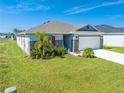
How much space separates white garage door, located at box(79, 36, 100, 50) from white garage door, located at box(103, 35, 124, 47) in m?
8.57

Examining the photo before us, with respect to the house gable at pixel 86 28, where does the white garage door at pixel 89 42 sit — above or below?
below

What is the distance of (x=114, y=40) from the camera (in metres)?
33.5

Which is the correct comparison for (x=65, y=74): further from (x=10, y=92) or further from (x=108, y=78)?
(x=10, y=92)

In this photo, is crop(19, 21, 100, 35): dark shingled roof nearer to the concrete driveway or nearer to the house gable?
the house gable

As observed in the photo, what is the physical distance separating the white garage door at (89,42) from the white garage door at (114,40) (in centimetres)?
857

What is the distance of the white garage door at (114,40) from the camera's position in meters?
32.0

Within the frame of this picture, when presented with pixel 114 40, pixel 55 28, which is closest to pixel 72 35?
pixel 55 28

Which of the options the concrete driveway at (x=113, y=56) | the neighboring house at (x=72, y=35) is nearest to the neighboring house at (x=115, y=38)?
the neighboring house at (x=72, y=35)

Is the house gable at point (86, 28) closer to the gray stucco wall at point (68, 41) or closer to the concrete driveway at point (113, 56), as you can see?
the gray stucco wall at point (68, 41)

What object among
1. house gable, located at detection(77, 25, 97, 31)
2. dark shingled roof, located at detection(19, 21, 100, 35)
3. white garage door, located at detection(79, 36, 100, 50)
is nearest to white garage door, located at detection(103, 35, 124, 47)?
white garage door, located at detection(79, 36, 100, 50)

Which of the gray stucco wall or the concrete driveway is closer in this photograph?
the concrete driveway

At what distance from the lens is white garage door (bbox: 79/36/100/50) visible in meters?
24.4

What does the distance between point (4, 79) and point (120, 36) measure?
2890 cm

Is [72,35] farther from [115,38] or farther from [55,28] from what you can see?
[115,38]
